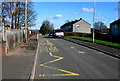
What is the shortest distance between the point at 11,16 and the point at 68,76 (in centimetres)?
2422

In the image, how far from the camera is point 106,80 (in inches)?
248

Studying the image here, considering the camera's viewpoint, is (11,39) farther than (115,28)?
No

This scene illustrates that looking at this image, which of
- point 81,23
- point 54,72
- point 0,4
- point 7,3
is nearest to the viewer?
point 54,72

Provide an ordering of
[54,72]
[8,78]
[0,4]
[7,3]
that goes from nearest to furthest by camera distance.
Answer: [8,78] → [54,72] → [0,4] → [7,3]

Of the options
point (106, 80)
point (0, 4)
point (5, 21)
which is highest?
point (0, 4)

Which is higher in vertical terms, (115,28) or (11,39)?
(115,28)

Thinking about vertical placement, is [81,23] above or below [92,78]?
above

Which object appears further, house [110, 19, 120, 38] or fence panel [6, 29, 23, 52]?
house [110, 19, 120, 38]

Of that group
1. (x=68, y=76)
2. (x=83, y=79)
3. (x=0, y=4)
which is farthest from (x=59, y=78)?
(x=0, y=4)

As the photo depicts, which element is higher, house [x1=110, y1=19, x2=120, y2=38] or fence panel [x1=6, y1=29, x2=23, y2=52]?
house [x1=110, y1=19, x2=120, y2=38]

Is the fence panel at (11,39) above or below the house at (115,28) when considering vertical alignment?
below

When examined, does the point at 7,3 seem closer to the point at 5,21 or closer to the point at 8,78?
the point at 5,21

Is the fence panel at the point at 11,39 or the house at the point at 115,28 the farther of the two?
the house at the point at 115,28

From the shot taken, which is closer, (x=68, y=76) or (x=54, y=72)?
(x=68, y=76)
